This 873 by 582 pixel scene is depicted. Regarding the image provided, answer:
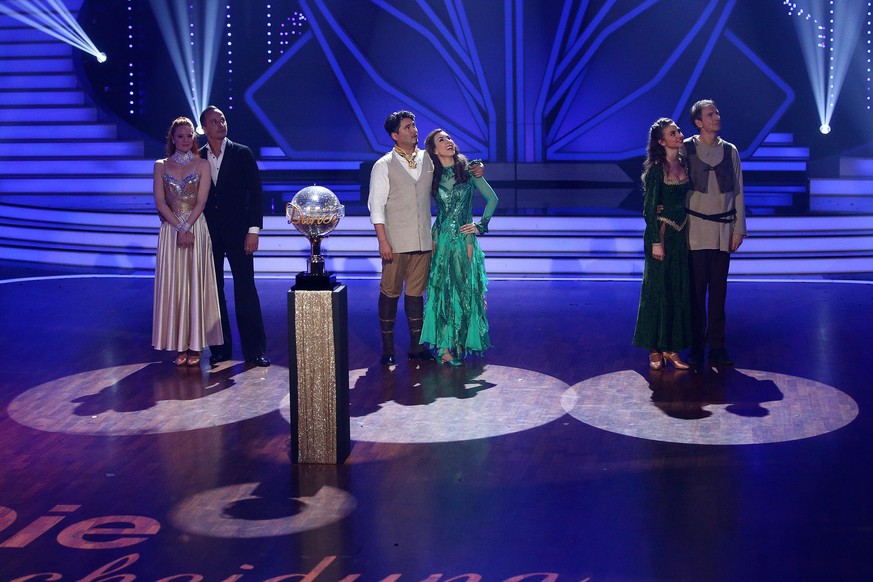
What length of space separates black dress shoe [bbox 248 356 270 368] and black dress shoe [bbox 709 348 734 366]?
2.28 metres

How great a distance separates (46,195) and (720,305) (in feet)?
26.1

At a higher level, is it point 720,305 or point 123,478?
point 720,305

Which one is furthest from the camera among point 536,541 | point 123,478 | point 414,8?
point 414,8

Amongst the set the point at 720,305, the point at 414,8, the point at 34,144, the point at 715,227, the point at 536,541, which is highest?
the point at 414,8

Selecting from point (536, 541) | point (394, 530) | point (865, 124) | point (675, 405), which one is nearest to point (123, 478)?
point (394, 530)

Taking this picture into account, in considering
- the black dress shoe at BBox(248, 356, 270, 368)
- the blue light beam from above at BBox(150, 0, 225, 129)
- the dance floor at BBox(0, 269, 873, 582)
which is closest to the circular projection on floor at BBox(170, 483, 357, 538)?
the dance floor at BBox(0, 269, 873, 582)

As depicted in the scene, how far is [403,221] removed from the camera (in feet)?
17.7

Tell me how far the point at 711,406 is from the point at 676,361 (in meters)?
0.71

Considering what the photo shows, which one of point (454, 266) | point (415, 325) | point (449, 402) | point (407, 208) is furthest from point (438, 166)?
point (449, 402)

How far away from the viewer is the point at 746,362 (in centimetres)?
544

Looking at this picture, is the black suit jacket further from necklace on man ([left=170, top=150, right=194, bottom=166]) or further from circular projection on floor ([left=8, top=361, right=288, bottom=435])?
circular projection on floor ([left=8, top=361, right=288, bottom=435])

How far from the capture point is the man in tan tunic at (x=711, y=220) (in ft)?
17.1

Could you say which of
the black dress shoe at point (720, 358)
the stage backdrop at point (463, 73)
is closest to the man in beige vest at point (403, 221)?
the black dress shoe at point (720, 358)

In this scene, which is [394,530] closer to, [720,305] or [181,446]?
[181,446]
